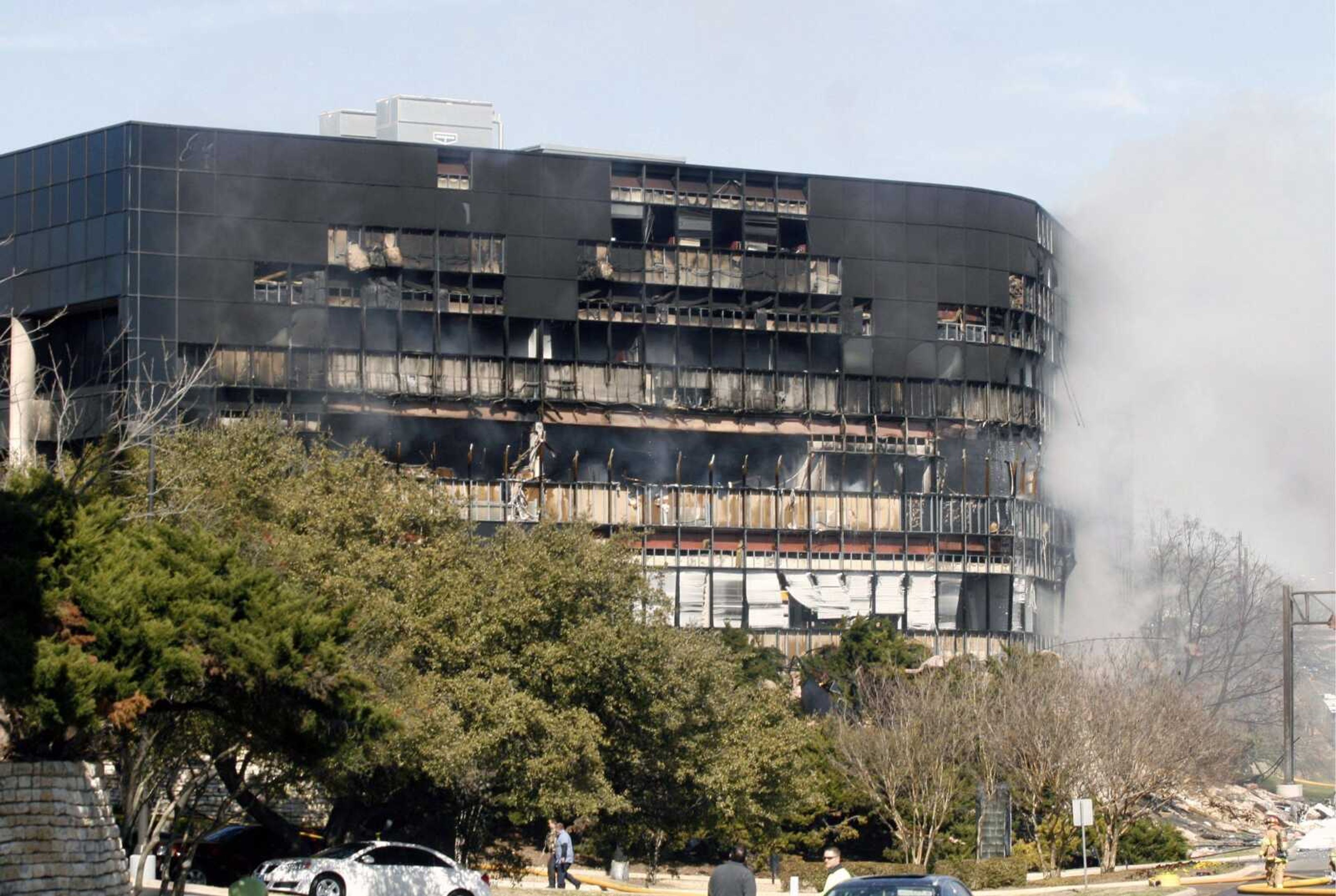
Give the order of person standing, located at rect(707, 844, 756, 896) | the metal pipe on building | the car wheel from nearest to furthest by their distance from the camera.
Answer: person standing, located at rect(707, 844, 756, 896) → the car wheel → the metal pipe on building

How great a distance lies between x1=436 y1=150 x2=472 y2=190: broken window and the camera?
90812 mm

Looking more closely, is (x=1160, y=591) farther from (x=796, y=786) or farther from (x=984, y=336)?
(x=796, y=786)

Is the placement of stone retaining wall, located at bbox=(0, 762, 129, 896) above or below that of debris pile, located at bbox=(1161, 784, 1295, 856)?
above

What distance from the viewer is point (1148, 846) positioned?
68062mm

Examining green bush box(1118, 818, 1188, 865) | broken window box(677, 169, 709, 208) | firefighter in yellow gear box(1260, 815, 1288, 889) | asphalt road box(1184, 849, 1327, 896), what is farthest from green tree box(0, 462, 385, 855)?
broken window box(677, 169, 709, 208)

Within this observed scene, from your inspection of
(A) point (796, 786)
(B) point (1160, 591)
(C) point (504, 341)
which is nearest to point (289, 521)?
(A) point (796, 786)

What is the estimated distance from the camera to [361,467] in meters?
56.0

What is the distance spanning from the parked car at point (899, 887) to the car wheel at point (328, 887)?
1476cm

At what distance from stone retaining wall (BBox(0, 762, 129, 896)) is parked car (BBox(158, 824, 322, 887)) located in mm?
10694

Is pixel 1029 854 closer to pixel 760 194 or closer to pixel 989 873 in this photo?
pixel 989 873

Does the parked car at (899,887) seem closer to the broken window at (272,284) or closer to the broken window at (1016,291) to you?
the broken window at (272,284)

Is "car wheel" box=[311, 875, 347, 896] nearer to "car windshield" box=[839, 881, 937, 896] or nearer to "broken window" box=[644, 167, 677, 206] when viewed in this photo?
"car windshield" box=[839, 881, 937, 896]

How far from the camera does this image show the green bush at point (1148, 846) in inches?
2648

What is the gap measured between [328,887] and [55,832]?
25.2 feet
